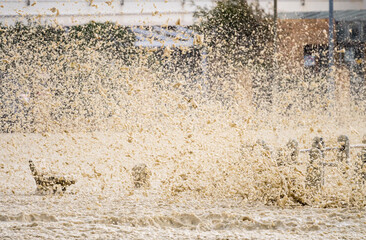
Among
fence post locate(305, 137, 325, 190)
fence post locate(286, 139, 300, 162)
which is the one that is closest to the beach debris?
fence post locate(286, 139, 300, 162)

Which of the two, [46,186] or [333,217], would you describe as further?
[46,186]

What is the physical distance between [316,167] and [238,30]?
877 cm

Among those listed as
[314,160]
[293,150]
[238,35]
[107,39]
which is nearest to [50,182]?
[293,150]

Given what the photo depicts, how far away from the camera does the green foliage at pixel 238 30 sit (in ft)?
45.2

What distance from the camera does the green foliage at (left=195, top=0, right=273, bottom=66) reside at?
1378cm

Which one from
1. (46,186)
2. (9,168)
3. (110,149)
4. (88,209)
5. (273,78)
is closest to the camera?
(88,209)

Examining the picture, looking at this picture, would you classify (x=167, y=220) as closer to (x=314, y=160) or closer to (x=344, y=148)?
(x=314, y=160)

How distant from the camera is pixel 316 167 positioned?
18.5 feet

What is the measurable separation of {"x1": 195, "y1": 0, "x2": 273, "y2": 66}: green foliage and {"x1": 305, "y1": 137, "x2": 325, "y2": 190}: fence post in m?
8.22

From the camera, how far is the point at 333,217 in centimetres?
455

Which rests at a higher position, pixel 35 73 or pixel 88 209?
pixel 35 73

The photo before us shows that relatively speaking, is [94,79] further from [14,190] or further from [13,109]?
[14,190]

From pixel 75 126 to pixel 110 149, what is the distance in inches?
159

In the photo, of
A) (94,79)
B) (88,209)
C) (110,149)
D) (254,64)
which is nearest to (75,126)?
(94,79)
